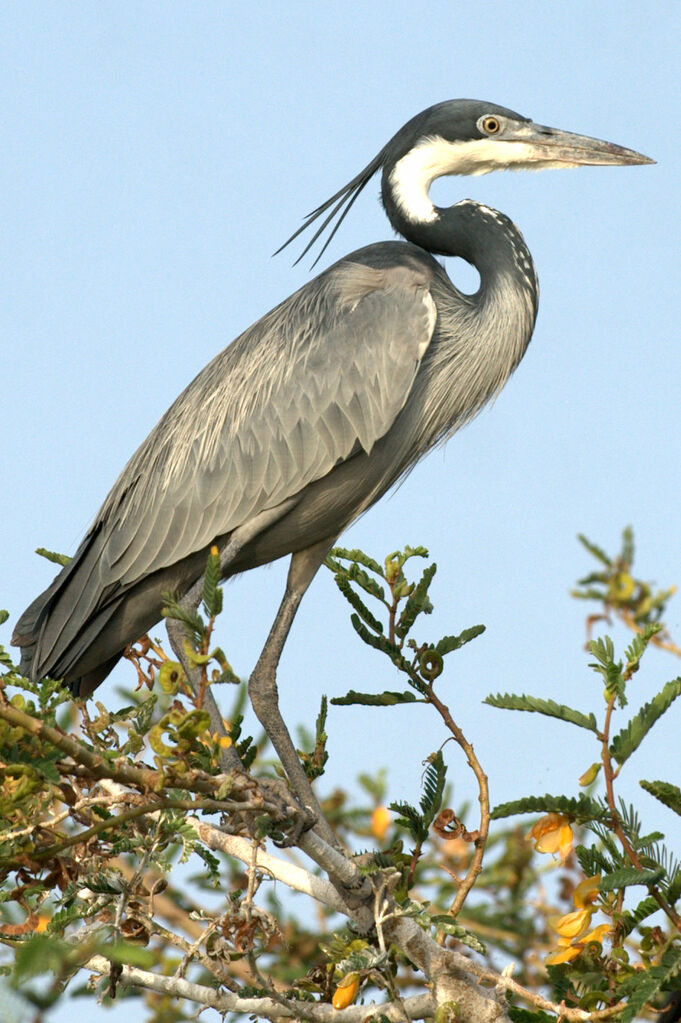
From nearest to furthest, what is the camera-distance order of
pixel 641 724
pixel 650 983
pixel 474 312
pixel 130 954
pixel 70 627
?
pixel 130 954 → pixel 650 983 → pixel 641 724 → pixel 70 627 → pixel 474 312

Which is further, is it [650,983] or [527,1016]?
[527,1016]

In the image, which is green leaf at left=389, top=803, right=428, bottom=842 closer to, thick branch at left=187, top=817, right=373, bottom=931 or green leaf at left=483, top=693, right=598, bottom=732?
thick branch at left=187, top=817, right=373, bottom=931

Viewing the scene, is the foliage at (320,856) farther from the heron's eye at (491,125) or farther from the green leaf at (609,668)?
the heron's eye at (491,125)

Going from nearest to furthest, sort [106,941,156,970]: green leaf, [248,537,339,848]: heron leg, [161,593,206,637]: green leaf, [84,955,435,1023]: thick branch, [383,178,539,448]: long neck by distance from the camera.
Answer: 1. [106,941,156,970]: green leaf
2. [161,593,206,637]: green leaf
3. [84,955,435,1023]: thick branch
4. [248,537,339,848]: heron leg
5. [383,178,539,448]: long neck

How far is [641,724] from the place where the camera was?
294 cm

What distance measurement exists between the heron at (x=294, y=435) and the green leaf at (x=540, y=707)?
2.11 metres

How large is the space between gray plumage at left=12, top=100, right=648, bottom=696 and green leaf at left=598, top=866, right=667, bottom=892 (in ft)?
8.71

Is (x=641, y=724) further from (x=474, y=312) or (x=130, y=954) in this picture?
(x=474, y=312)

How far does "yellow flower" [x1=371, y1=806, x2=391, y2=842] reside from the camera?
179 inches

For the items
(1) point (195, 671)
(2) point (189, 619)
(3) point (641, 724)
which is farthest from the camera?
(1) point (195, 671)

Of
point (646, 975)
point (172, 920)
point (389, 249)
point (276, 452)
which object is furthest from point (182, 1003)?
point (389, 249)

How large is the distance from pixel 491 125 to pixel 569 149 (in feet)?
1.32

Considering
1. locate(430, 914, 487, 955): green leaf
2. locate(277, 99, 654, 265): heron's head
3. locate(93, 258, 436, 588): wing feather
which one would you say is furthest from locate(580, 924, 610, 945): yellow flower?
locate(277, 99, 654, 265): heron's head

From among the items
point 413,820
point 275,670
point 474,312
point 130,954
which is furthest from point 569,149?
point 130,954
